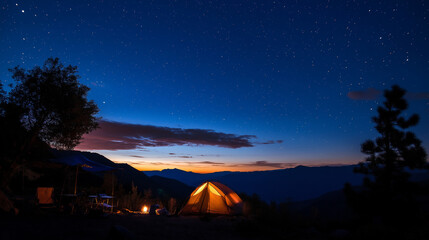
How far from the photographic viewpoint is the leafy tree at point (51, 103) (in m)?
12.2

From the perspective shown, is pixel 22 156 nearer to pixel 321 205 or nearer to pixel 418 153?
pixel 418 153

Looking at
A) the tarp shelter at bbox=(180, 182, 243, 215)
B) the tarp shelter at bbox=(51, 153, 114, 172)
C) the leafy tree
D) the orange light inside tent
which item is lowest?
the orange light inside tent

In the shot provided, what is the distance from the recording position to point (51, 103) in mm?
12211

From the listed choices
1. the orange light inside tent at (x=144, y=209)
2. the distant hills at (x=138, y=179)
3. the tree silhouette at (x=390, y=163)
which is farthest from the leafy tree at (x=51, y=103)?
the distant hills at (x=138, y=179)

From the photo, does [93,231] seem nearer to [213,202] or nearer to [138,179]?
[213,202]

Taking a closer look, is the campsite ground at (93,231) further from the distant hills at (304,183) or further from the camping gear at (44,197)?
the distant hills at (304,183)

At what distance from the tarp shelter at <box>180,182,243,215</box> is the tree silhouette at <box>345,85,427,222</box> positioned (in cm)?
533

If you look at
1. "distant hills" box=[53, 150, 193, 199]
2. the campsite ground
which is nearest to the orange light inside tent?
the campsite ground

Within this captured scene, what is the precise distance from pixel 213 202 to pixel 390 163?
766 cm

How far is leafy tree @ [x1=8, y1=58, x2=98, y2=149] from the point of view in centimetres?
1216

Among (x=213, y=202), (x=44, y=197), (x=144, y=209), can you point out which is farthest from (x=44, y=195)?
(x=213, y=202)

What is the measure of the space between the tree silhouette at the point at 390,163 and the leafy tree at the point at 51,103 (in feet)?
42.6

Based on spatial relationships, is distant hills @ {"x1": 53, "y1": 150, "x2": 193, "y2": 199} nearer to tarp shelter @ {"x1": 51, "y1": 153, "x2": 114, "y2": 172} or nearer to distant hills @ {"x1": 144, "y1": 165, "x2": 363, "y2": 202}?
tarp shelter @ {"x1": 51, "y1": 153, "x2": 114, "y2": 172}

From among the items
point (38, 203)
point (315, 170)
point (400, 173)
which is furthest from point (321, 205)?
point (315, 170)
